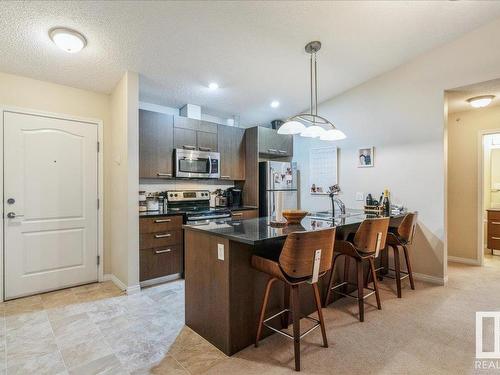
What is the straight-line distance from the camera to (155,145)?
3.78 meters

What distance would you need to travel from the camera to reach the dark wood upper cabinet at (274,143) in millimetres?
4703

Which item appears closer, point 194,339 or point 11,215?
point 194,339

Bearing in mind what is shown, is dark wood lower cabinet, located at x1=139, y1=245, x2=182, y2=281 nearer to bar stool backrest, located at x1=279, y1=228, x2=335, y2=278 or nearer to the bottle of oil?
bar stool backrest, located at x1=279, y1=228, x2=335, y2=278

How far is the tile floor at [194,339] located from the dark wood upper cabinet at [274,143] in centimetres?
269

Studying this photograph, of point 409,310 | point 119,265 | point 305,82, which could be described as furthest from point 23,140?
point 409,310

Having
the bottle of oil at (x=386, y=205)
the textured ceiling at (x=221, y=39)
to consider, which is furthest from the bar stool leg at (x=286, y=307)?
the textured ceiling at (x=221, y=39)

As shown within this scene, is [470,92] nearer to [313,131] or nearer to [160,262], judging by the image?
[313,131]

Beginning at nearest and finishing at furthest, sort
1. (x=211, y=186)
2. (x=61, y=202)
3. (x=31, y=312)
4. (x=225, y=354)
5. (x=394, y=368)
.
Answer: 1. (x=394, y=368)
2. (x=225, y=354)
3. (x=31, y=312)
4. (x=61, y=202)
5. (x=211, y=186)

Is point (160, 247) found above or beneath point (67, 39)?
beneath

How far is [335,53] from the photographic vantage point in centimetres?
329

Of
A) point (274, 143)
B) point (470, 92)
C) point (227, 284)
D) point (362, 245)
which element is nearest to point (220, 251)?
point (227, 284)

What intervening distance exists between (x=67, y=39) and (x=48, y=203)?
1.87 m

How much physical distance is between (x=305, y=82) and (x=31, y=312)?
13.8 ft

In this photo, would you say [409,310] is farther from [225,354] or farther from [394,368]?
[225,354]
